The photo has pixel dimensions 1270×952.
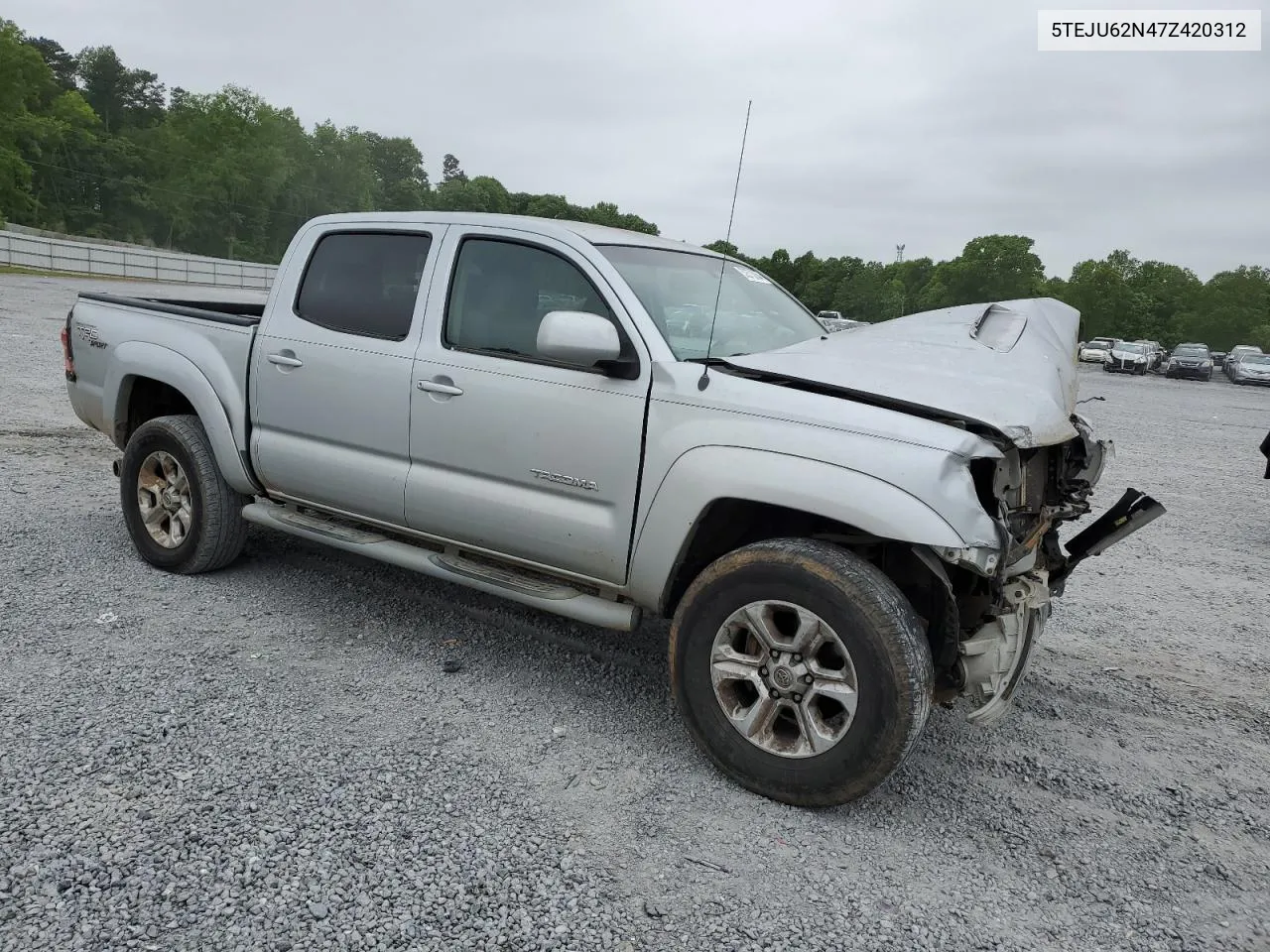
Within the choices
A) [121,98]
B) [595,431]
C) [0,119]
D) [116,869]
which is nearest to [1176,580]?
[595,431]

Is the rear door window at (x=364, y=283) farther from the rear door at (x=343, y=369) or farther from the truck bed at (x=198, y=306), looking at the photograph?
the truck bed at (x=198, y=306)

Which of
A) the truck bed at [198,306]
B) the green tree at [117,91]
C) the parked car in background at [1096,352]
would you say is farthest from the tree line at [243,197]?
the truck bed at [198,306]

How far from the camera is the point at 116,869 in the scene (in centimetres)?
257

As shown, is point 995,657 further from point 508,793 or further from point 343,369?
point 343,369

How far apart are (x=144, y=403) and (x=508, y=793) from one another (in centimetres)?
353

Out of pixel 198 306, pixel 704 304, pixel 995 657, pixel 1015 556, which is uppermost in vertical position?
pixel 704 304

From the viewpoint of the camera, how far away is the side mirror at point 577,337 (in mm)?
3365

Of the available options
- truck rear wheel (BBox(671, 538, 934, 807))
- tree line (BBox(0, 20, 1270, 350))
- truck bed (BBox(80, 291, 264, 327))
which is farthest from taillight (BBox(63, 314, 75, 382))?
tree line (BBox(0, 20, 1270, 350))

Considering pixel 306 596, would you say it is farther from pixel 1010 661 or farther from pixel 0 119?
pixel 0 119

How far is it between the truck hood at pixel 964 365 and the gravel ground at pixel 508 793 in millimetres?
1353

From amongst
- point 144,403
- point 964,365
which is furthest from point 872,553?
point 144,403

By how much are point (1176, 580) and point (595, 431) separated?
476cm

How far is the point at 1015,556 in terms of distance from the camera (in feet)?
10.6

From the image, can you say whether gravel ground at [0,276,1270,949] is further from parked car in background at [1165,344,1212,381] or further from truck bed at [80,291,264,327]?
parked car in background at [1165,344,1212,381]
